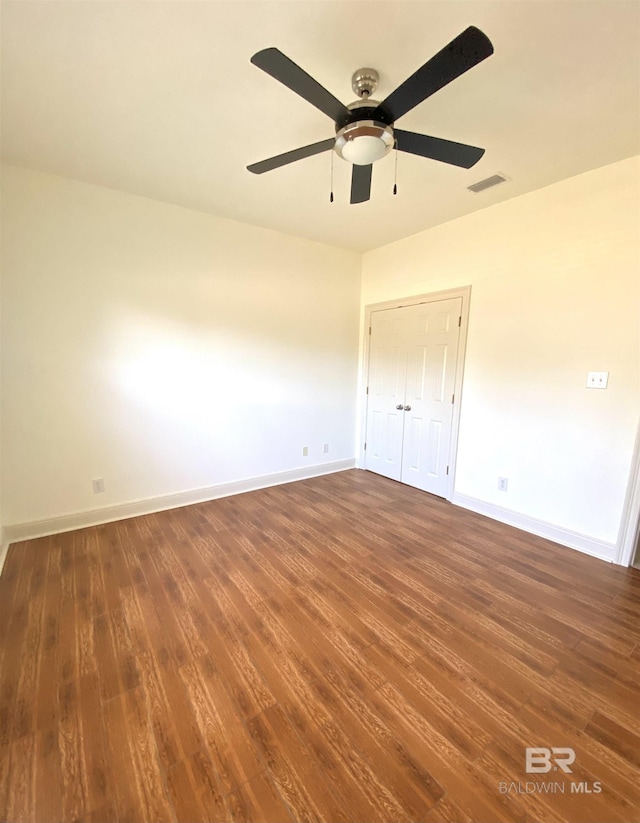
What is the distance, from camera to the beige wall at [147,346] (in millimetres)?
2490

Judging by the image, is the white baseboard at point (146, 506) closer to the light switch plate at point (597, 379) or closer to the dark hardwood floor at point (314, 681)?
the dark hardwood floor at point (314, 681)

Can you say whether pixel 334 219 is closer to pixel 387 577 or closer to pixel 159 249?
pixel 159 249

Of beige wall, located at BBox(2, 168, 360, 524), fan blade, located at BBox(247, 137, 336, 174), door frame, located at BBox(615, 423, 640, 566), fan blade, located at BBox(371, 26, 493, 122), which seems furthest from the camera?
beige wall, located at BBox(2, 168, 360, 524)

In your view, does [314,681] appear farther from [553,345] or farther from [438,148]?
[553,345]

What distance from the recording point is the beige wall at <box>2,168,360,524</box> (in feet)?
8.17

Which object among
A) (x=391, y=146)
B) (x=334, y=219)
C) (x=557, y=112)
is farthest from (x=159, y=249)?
(x=557, y=112)

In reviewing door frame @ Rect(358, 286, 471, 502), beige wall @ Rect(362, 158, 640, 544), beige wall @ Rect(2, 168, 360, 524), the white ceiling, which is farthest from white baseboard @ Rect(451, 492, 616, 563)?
the white ceiling

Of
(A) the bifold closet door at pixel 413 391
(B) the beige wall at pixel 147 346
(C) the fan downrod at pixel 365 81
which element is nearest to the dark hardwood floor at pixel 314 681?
(B) the beige wall at pixel 147 346

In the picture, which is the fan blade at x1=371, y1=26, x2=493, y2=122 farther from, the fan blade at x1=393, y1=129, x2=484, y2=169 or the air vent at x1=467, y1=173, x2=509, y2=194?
the air vent at x1=467, y1=173, x2=509, y2=194

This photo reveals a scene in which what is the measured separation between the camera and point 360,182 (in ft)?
6.22

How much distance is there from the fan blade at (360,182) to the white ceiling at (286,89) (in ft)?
1.08

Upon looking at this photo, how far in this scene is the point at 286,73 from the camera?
1.20 meters

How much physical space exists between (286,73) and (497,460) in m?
3.01

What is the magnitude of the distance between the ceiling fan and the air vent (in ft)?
3.21
